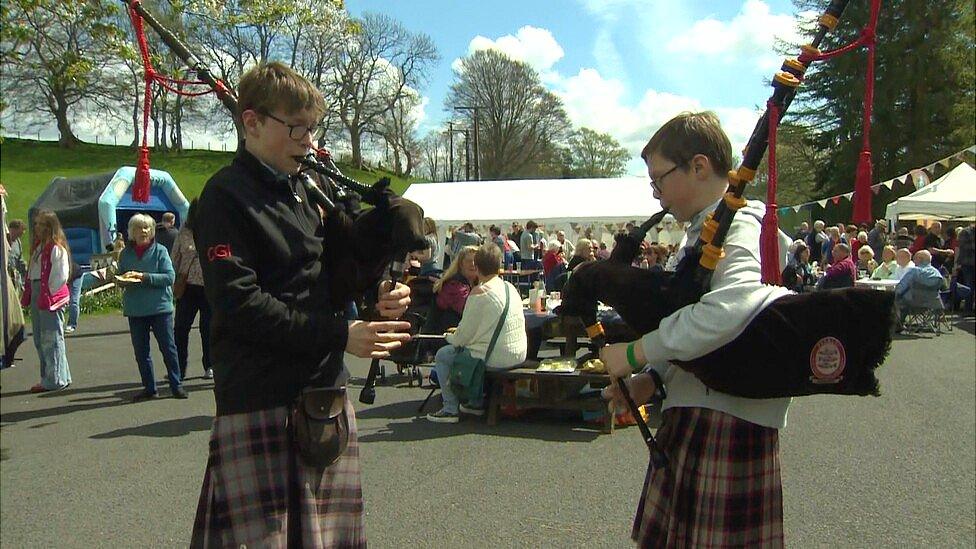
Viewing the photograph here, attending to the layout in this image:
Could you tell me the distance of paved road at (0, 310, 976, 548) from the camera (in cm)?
374

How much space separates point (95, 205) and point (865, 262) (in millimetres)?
19186

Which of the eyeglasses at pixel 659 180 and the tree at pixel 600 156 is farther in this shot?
the tree at pixel 600 156

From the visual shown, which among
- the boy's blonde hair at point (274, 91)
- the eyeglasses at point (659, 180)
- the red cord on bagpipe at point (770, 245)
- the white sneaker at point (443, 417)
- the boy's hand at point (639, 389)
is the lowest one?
the white sneaker at point (443, 417)

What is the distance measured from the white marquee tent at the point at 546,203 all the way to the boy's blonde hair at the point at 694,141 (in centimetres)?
1695

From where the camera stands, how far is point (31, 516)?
158 inches

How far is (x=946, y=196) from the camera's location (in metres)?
12.9

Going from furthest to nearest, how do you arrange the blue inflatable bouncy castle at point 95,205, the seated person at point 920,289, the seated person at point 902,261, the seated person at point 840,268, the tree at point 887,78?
the blue inflatable bouncy castle at point 95,205, the seated person at point 902,261, the seated person at point 920,289, the seated person at point 840,268, the tree at point 887,78

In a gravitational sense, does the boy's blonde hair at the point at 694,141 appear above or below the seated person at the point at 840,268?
above

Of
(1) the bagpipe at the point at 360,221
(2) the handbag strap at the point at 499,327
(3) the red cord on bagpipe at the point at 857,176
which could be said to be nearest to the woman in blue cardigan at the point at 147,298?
(2) the handbag strap at the point at 499,327

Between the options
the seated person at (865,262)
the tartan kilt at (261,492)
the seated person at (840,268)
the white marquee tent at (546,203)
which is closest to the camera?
the tartan kilt at (261,492)

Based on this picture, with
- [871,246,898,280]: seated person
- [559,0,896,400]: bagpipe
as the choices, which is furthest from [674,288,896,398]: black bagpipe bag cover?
[871,246,898,280]: seated person

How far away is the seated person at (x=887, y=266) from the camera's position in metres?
11.8

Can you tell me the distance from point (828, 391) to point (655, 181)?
2.25 feet

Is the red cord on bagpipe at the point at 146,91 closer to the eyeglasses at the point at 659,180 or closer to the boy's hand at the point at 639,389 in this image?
the eyeglasses at the point at 659,180
